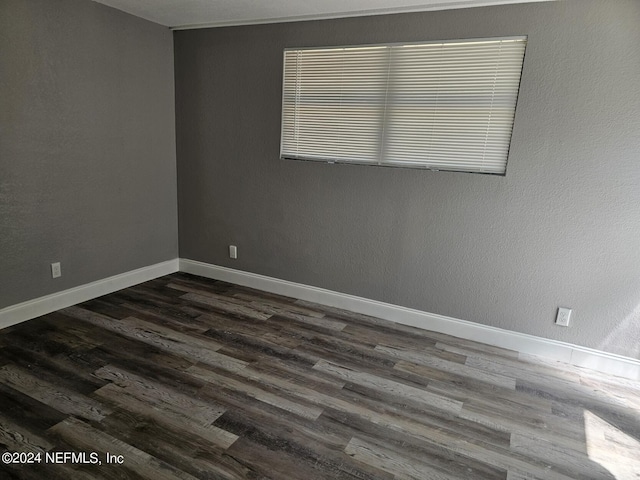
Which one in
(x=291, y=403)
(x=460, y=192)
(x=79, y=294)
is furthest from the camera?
(x=79, y=294)

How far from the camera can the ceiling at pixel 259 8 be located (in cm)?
284

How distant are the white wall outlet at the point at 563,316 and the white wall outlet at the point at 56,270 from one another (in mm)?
3720

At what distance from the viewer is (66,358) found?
2551mm

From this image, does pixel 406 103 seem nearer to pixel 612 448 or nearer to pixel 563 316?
pixel 563 316

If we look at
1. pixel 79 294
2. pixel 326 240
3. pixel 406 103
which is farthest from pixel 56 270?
pixel 406 103

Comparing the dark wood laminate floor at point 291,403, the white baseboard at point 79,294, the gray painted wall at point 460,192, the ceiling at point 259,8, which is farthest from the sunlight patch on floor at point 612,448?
the white baseboard at point 79,294

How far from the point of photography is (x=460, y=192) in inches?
119

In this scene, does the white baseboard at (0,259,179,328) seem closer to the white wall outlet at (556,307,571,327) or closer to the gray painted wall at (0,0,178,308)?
the gray painted wall at (0,0,178,308)

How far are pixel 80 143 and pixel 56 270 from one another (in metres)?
1.01

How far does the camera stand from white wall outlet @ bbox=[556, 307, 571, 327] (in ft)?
9.34

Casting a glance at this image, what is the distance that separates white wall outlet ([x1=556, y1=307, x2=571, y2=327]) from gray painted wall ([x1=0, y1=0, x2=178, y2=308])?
3526mm

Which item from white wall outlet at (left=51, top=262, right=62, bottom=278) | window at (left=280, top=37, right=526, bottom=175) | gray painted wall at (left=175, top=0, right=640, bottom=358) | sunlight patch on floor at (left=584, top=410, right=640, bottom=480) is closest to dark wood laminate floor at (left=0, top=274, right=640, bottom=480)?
sunlight patch on floor at (left=584, top=410, right=640, bottom=480)

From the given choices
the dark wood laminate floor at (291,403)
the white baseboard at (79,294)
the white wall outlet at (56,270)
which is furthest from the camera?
the white wall outlet at (56,270)

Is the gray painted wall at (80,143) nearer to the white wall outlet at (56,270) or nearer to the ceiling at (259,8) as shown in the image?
the white wall outlet at (56,270)
